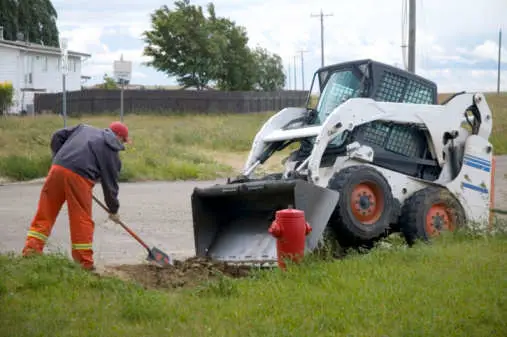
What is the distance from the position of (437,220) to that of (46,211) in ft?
15.3

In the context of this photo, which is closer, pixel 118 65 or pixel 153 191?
pixel 153 191

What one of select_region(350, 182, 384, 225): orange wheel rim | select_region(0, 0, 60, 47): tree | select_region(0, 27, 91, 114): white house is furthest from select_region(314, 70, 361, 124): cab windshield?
select_region(0, 0, 60, 47): tree

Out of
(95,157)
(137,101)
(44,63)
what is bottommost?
(95,157)

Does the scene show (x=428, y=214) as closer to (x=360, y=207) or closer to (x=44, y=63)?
(x=360, y=207)

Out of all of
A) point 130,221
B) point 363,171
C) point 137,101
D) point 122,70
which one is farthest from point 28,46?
point 363,171

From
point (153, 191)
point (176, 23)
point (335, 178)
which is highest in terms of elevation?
point (176, 23)

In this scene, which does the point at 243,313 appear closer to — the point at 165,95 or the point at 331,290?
the point at 331,290

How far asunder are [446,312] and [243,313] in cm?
161

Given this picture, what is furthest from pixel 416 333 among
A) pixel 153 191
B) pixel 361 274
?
pixel 153 191

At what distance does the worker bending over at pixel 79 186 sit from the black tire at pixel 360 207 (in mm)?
2505

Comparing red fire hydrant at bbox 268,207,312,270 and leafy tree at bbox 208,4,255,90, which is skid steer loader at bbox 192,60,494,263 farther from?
leafy tree at bbox 208,4,255,90

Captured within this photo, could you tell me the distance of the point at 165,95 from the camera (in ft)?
178

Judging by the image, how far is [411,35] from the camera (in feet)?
78.0

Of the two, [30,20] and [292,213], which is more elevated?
[30,20]
